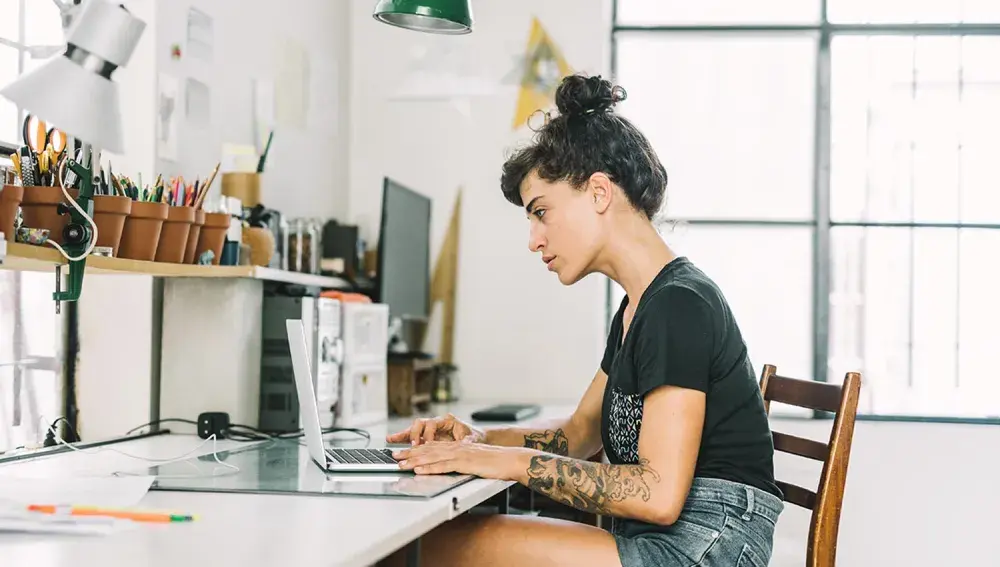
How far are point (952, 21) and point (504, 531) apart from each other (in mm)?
3094

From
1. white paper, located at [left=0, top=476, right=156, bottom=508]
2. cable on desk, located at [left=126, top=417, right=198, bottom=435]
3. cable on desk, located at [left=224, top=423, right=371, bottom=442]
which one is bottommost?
cable on desk, located at [left=224, top=423, right=371, bottom=442]

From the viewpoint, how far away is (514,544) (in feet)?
5.93

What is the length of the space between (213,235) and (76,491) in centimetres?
92

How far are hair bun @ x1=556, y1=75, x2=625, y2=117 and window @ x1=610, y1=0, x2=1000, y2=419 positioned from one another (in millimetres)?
2136

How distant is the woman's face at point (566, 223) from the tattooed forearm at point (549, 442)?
0.38 meters

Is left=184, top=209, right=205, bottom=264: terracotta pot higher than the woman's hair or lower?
lower

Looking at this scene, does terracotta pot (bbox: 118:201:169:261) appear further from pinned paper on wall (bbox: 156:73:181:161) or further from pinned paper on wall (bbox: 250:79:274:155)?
pinned paper on wall (bbox: 250:79:274:155)

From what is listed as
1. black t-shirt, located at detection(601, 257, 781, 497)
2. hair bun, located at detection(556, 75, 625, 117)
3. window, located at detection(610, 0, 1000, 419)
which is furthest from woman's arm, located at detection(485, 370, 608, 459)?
window, located at detection(610, 0, 1000, 419)

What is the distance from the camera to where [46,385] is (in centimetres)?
246

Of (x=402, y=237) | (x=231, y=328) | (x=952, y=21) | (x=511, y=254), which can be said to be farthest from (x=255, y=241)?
(x=952, y=21)

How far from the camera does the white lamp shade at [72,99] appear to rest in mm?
1545

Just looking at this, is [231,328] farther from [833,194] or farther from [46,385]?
[833,194]

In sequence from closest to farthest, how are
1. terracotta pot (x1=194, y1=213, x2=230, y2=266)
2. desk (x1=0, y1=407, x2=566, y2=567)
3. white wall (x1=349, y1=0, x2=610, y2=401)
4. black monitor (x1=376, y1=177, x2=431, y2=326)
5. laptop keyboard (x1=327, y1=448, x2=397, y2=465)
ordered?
desk (x1=0, y1=407, x2=566, y2=567) → laptop keyboard (x1=327, y1=448, x2=397, y2=465) → terracotta pot (x1=194, y1=213, x2=230, y2=266) → black monitor (x1=376, y1=177, x2=431, y2=326) → white wall (x1=349, y1=0, x2=610, y2=401)

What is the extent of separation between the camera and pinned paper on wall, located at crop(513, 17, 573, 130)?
4.07 metres
